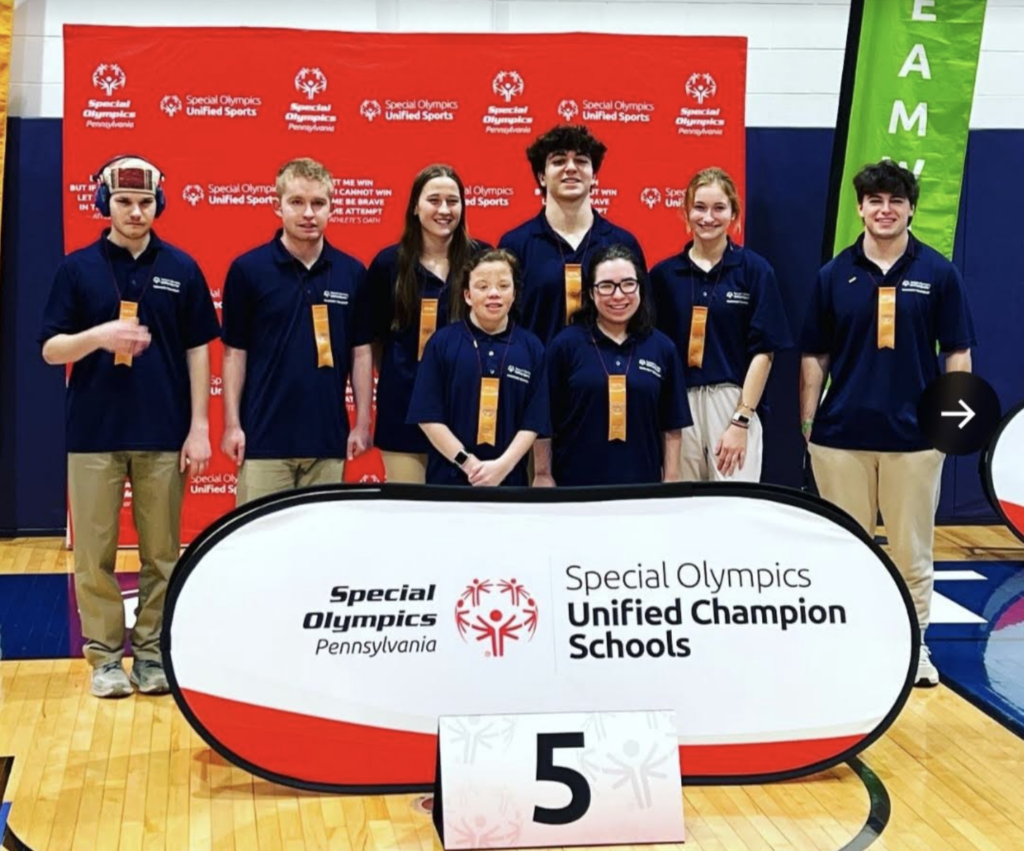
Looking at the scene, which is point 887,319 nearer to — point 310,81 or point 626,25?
point 626,25

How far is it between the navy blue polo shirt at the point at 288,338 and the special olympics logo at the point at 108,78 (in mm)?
2766

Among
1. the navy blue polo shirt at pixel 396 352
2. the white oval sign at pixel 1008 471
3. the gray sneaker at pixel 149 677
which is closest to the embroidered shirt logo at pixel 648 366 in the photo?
the navy blue polo shirt at pixel 396 352

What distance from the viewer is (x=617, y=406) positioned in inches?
188

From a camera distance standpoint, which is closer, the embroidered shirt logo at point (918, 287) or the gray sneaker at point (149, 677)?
the gray sneaker at point (149, 677)

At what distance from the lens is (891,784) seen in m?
4.19

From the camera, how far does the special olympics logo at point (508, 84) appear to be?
761 cm

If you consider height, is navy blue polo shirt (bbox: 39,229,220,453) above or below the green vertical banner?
below

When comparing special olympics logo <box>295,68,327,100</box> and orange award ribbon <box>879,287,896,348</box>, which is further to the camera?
special olympics logo <box>295,68,327,100</box>

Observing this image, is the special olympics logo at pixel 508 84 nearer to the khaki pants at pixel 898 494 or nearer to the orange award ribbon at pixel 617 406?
the khaki pants at pixel 898 494

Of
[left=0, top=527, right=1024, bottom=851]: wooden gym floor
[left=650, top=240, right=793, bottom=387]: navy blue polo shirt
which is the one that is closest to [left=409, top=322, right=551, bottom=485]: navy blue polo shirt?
[left=650, top=240, right=793, bottom=387]: navy blue polo shirt

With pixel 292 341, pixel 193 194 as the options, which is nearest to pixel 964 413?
pixel 292 341

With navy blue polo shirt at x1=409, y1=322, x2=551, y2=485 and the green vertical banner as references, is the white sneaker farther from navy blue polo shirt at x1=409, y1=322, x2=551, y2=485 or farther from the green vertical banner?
the green vertical banner

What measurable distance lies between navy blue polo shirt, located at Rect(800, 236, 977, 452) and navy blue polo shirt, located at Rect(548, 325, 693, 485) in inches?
28.3

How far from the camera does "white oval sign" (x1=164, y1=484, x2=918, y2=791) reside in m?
3.86
